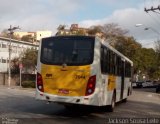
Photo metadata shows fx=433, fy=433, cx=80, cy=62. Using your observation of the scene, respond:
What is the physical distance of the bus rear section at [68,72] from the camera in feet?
55.1

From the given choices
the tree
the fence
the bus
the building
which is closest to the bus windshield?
the bus

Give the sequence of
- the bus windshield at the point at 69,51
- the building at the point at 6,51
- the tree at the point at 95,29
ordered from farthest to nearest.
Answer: the building at the point at 6,51, the tree at the point at 95,29, the bus windshield at the point at 69,51

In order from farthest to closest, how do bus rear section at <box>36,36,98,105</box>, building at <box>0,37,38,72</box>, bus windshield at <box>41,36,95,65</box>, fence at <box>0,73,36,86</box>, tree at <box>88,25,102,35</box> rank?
building at <box>0,37,38,72</box>, tree at <box>88,25,102,35</box>, fence at <box>0,73,36,86</box>, bus windshield at <box>41,36,95,65</box>, bus rear section at <box>36,36,98,105</box>

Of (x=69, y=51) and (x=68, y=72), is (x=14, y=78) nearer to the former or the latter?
(x=69, y=51)

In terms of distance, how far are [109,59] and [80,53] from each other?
2.59 m

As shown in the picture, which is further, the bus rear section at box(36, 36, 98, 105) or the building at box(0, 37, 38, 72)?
the building at box(0, 37, 38, 72)

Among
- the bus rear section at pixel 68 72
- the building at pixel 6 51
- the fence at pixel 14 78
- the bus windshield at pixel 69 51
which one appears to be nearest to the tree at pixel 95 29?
the building at pixel 6 51

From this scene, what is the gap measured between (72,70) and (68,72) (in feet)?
0.62

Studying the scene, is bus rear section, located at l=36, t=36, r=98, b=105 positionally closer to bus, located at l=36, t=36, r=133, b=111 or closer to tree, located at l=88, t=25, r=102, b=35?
bus, located at l=36, t=36, r=133, b=111

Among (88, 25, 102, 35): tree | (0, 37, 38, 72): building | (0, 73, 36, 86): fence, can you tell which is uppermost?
(88, 25, 102, 35): tree

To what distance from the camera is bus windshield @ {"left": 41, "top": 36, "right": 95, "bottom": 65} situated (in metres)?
17.0

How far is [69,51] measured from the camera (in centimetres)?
1714

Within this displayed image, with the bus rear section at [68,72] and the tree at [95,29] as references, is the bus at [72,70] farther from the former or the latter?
the tree at [95,29]

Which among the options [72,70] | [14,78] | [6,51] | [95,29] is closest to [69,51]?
[72,70]
